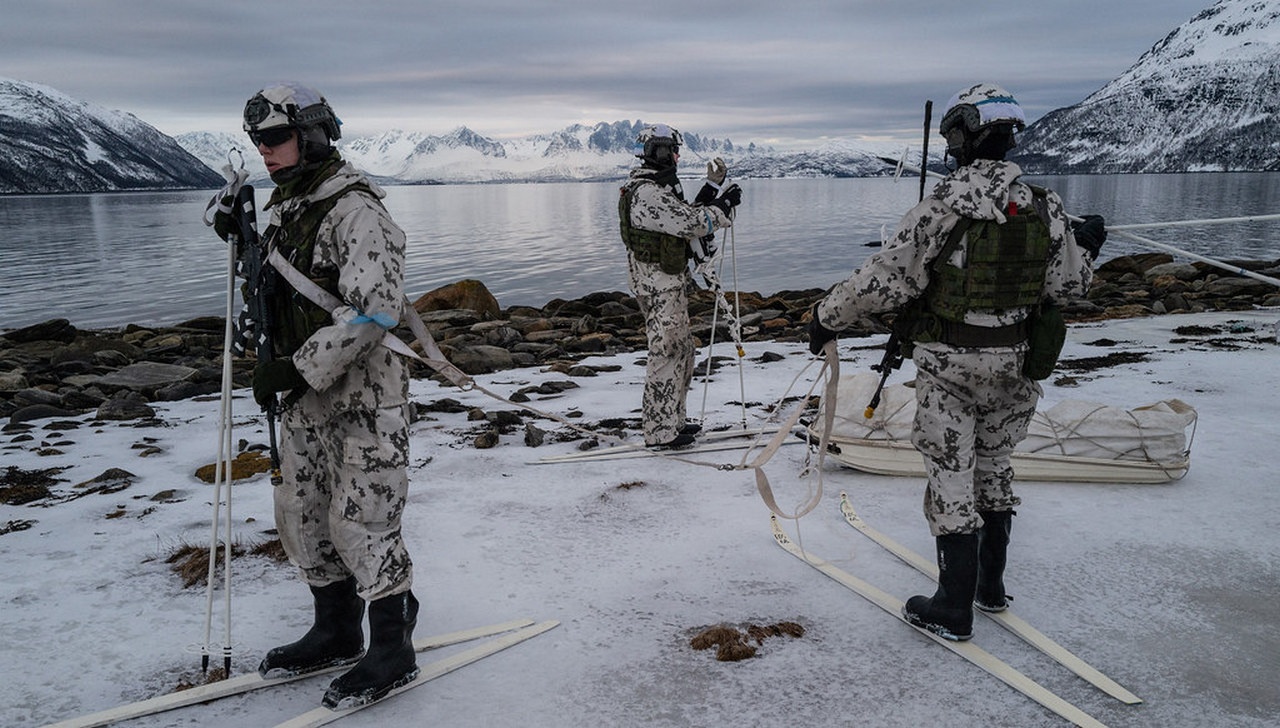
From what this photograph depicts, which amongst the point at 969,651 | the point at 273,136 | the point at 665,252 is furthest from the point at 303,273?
the point at 665,252

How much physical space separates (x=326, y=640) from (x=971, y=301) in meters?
4.06

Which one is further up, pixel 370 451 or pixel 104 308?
pixel 370 451

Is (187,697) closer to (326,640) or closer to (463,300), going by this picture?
(326,640)

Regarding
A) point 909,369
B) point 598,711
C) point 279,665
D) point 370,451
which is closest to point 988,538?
point 598,711

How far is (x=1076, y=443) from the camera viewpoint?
24.3ft

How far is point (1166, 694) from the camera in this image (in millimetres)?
4316

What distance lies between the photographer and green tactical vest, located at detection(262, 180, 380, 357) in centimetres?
417

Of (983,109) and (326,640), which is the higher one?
(983,109)

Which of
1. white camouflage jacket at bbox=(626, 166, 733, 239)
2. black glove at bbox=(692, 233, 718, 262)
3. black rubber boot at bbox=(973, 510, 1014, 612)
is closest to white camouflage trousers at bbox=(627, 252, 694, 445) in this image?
black glove at bbox=(692, 233, 718, 262)

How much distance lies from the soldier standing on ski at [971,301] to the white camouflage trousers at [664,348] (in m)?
3.71

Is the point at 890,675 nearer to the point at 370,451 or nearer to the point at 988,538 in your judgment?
the point at 988,538

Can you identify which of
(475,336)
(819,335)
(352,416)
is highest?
(819,335)

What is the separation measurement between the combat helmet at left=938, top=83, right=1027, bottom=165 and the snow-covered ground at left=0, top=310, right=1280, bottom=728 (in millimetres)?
2852

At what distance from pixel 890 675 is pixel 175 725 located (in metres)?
3.75
